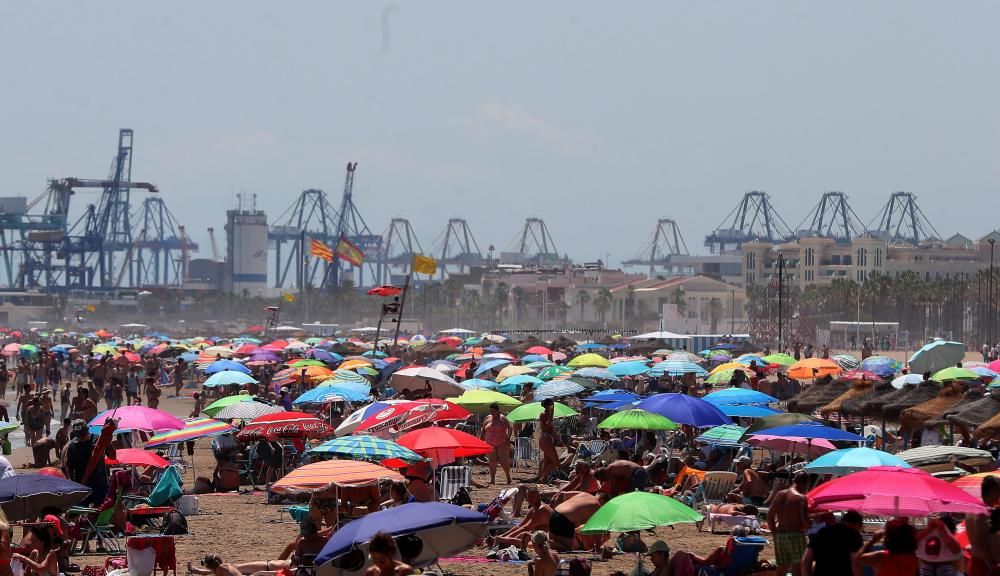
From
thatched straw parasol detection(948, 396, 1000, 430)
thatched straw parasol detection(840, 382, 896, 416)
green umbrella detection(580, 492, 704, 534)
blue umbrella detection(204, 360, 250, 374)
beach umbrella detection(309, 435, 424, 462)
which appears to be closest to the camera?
green umbrella detection(580, 492, 704, 534)

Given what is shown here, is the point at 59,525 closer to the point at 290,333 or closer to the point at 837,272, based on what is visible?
the point at 290,333

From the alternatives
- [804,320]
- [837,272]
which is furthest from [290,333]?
[837,272]

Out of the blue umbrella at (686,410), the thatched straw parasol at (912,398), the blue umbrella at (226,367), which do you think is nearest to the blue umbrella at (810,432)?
the blue umbrella at (686,410)

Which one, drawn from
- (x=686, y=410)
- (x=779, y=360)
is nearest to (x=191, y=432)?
(x=686, y=410)

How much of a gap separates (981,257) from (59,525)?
363ft

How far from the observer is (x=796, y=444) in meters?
13.5

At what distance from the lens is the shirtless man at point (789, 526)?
812 cm

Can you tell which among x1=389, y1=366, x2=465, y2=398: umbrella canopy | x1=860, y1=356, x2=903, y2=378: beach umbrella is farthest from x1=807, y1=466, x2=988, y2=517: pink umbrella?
x1=860, y1=356, x2=903, y2=378: beach umbrella

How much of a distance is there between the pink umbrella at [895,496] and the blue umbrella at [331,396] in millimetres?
10889

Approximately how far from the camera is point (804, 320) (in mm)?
62438

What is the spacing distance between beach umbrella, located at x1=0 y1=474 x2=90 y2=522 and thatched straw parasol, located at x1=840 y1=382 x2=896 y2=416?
9437mm

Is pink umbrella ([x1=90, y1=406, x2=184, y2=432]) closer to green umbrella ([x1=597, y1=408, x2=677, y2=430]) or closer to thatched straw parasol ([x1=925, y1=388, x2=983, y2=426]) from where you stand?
green umbrella ([x1=597, y1=408, x2=677, y2=430])

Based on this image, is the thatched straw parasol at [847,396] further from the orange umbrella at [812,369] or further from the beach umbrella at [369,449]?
the beach umbrella at [369,449]

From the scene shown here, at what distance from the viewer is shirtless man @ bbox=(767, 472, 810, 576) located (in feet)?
26.6
